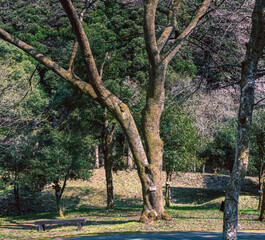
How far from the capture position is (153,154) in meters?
10.1

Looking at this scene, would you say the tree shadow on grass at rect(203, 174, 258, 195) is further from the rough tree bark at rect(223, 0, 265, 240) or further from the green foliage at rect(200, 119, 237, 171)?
the rough tree bark at rect(223, 0, 265, 240)

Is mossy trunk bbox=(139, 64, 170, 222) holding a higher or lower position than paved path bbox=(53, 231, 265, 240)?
higher

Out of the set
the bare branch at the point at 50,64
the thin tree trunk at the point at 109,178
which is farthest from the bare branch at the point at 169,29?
the thin tree trunk at the point at 109,178

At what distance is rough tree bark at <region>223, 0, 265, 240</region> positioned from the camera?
5803 millimetres

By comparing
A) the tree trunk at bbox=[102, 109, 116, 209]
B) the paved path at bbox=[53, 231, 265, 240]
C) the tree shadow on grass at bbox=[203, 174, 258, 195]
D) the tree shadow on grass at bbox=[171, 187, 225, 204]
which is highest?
the tree trunk at bbox=[102, 109, 116, 209]

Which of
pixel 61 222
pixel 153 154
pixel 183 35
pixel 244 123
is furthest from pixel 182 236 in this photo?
pixel 183 35

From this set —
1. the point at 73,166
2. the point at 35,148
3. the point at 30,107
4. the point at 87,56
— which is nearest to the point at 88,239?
the point at 87,56

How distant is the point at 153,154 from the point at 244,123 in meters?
4.50

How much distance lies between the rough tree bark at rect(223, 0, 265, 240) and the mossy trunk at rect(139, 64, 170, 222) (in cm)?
411

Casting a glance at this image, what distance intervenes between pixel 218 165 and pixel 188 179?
5172 millimetres

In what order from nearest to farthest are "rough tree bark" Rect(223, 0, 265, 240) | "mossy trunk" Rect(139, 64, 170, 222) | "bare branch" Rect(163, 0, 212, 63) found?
"rough tree bark" Rect(223, 0, 265, 240)
"mossy trunk" Rect(139, 64, 170, 222)
"bare branch" Rect(163, 0, 212, 63)

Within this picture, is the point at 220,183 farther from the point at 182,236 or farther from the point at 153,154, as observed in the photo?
the point at 182,236

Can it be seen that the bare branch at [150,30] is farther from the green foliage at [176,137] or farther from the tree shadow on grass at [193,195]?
the tree shadow on grass at [193,195]

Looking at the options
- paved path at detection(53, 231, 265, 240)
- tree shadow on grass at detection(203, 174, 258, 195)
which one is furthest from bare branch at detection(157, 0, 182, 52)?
tree shadow on grass at detection(203, 174, 258, 195)
